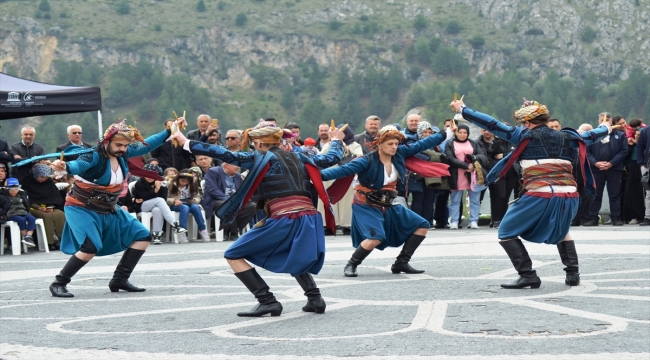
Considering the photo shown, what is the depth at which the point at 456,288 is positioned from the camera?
33.2ft

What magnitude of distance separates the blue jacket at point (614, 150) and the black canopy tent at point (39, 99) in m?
8.53

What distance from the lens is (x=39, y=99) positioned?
17.6 m

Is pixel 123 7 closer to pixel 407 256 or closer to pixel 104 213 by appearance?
pixel 407 256

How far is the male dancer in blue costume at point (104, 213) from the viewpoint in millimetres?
10453

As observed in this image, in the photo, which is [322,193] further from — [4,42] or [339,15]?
[339,15]

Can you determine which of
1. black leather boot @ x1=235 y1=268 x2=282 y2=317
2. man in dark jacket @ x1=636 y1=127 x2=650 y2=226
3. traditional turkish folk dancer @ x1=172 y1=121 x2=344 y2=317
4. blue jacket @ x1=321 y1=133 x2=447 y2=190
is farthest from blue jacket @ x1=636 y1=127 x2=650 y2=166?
black leather boot @ x1=235 y1=268 x2=282 y2=317

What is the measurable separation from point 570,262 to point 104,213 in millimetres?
4418

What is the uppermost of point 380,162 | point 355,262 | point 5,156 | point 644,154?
point 380,162

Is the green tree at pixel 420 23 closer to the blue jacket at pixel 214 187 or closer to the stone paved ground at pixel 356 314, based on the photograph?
the blue jacket at pixel 214 187

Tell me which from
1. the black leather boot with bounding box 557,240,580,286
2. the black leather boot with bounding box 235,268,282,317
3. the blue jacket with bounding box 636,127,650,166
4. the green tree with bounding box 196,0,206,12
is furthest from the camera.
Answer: the green tree with bounding box 196,0,206,12

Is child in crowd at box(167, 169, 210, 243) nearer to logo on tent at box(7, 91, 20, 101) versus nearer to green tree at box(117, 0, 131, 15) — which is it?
logo on tent at box(7, 91, 20, 101)

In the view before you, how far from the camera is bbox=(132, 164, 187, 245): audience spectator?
17.6 meters

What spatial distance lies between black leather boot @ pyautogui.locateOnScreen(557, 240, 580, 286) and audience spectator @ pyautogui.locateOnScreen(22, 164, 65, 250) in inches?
343

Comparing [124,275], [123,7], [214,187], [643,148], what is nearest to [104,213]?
[124,275]
